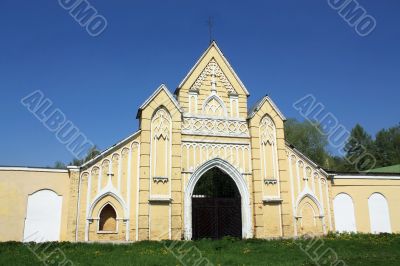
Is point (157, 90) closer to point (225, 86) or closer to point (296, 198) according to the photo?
point (225, 86)

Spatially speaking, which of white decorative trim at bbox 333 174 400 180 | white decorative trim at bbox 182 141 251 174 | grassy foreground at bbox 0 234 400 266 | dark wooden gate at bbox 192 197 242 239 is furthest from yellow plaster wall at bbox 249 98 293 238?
white decorative trim at bbox 333 174 400 180

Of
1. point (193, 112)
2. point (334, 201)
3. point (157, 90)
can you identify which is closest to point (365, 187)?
point (334, 201)

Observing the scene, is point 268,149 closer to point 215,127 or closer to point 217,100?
point 215,127

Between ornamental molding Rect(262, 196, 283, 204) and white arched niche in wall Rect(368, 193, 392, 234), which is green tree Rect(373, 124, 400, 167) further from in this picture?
ornamental molding Rect(262, 196, 283, 204)

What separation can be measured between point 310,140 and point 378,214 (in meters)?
20.4

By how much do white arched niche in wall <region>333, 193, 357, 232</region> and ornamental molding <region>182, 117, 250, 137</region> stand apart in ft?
22.0

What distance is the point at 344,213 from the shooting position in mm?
20672

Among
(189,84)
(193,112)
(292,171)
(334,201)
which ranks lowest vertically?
(334,201)

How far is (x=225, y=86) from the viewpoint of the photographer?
20.4 meters

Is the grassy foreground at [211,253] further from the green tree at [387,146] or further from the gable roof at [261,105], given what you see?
the green tree at [387,146]

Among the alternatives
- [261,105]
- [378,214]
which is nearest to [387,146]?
[378,214]

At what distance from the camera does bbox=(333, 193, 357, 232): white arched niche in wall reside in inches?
803

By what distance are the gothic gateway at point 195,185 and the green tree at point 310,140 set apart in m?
18.7

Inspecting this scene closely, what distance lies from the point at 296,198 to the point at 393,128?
46.0 m
